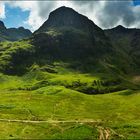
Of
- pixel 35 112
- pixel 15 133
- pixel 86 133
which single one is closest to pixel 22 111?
pixel 35 112

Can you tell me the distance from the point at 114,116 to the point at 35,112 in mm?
44317

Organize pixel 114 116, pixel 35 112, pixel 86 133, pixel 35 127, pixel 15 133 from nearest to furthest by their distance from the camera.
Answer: pixel 86 133 < pixel 15 133 < pixel 35 127 < pixel 35 112 < pixel 114 116

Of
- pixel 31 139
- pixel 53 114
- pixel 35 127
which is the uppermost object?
pixel 53 114

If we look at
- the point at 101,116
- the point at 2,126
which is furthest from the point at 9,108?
the point at 2,126

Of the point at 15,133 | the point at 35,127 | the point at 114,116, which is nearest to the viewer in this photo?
the point at 15,133

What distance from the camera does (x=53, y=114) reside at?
189250mm

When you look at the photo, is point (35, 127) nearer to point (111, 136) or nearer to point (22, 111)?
point (111, 136)

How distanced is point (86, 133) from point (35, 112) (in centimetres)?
8403

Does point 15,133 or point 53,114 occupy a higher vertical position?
point 53,114

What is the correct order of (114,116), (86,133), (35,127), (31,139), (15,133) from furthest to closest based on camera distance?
1. (114,116)
2. (35,127)
3. (15,133)
4. (86,133)
5. (31,139)

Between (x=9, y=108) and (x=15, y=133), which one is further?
(x=9, y=108)

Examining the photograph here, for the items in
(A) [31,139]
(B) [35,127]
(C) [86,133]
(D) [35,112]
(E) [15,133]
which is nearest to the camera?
(A) [31,139]

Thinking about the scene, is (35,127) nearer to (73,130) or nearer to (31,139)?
(73,130)

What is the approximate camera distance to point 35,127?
130500 mm
